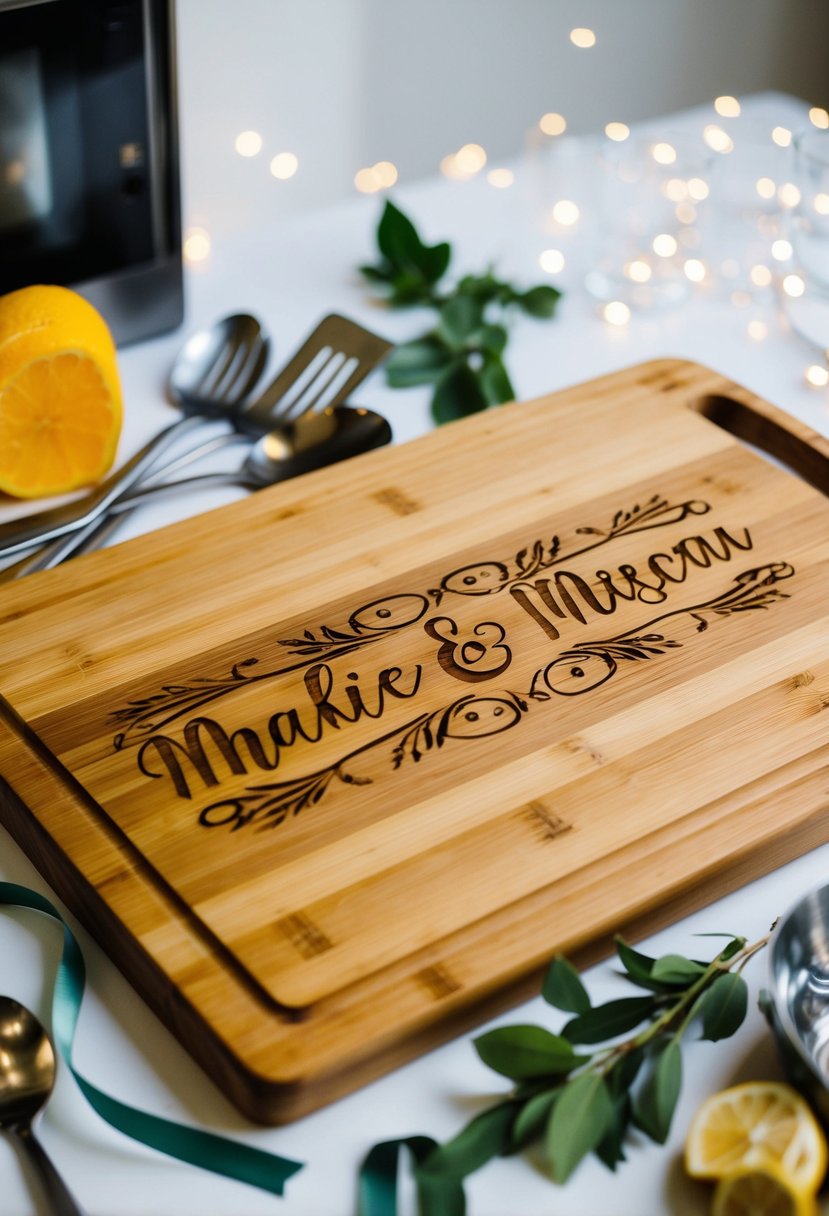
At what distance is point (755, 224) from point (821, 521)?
2.03ft

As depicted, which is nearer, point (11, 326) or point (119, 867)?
point (119, 867)

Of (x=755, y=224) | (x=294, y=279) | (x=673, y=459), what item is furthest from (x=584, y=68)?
(x=673, y=459)

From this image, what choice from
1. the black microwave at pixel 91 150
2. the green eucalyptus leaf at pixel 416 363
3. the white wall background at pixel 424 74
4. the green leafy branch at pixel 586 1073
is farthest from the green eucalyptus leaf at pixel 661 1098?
the white wall background at pixel 424 74

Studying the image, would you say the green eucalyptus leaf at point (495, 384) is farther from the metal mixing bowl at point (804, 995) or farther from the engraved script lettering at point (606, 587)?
the metal mixing bowl at point (804, 995)

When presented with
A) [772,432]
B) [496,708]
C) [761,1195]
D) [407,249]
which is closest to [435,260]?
[407,249]

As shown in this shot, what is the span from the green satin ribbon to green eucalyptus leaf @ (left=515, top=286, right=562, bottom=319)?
814 millimetres

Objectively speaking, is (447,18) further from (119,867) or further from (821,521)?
(119,867)

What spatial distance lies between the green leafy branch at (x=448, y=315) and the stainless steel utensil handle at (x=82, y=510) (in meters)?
0.22

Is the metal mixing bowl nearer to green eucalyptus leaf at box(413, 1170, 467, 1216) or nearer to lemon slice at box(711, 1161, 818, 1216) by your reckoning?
lemon slice at box(711, 1161, 818, 1216)

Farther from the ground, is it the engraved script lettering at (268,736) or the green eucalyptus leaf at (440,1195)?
the engraved script lettering at (268,736)

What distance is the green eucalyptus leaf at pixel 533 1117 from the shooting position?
54 cm

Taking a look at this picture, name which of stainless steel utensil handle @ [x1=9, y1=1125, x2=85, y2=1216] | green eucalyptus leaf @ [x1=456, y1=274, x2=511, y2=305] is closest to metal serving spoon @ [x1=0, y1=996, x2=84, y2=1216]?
stainless steel utensil handle @ [x1=9, y1=1125, x2=85, y2=1216]

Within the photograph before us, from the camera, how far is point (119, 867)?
2.03ft

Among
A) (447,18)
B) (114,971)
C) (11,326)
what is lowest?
(114,971)
